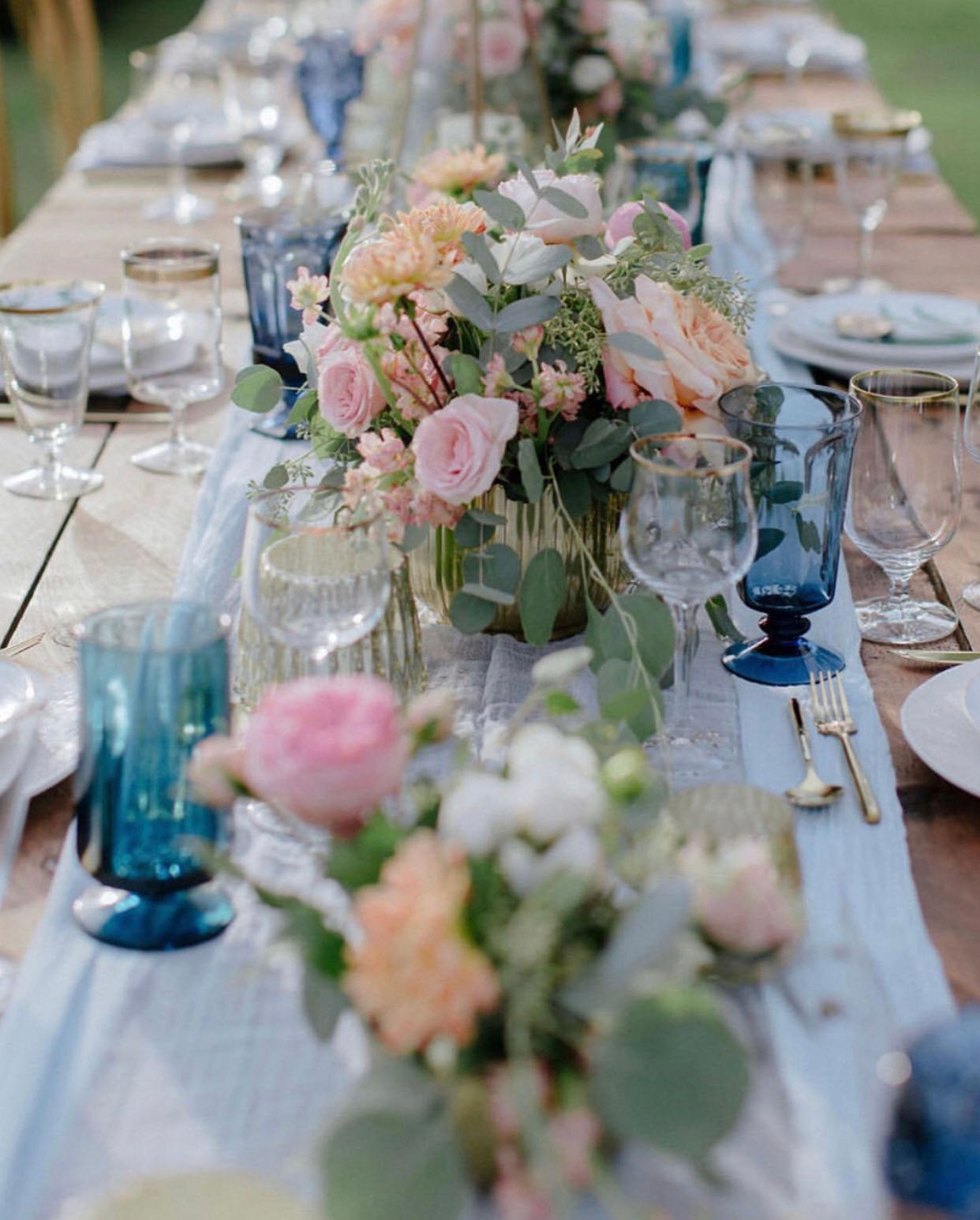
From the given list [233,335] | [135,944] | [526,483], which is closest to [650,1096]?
[135,944]

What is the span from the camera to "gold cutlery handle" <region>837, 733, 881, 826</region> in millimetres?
875

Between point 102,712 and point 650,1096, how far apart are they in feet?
1.14

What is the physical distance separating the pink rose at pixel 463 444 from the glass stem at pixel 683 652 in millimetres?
145

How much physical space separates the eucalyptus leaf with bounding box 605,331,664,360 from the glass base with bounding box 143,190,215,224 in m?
1.57

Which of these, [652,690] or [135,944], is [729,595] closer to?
[652,690]

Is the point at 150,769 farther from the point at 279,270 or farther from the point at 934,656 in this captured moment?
the point at 279,270

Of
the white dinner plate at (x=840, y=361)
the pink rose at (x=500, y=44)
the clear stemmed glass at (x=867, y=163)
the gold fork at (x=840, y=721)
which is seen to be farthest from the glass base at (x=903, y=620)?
the pink rose at (x=500, y=44)

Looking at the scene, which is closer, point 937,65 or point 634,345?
point 634,345

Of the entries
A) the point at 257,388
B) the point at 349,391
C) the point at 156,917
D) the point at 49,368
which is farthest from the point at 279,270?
the point at 156,917

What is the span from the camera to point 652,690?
0.89m

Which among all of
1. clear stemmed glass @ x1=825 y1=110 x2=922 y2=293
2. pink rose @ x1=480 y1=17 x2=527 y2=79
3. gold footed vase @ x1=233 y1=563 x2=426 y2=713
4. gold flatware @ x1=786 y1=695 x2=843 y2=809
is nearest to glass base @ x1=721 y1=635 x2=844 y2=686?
gold flatware @ x1=786 y1=695 x2=843 y2=809

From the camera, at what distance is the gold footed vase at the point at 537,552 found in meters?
1.03

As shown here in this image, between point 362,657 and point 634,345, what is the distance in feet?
0.87

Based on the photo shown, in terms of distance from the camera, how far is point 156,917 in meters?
0.78
